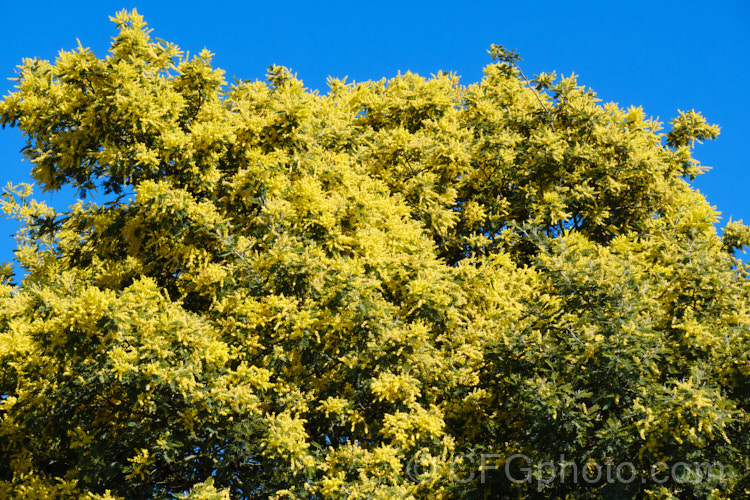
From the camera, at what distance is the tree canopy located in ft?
33.2

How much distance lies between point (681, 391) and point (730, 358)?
1465 mm

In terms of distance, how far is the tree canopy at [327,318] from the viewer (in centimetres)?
1012

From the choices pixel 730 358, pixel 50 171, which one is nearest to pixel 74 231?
pixel 50 171

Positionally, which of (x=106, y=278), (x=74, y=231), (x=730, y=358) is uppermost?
(x=74, y=231)

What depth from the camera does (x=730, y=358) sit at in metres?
10.3

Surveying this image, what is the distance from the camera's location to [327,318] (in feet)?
37.2

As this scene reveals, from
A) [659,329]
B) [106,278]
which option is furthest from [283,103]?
[659,329]

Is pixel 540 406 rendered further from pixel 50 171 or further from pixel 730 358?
pixel 50 171

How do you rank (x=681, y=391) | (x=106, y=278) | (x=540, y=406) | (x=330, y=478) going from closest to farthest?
1. (x=681, y=391)
2. (x=540, y=406)
3. (x=330, y=478)
4. (x=106, y=278)

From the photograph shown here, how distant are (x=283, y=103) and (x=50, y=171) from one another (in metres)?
4.21

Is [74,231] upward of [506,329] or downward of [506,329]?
upward

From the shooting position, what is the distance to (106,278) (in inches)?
516

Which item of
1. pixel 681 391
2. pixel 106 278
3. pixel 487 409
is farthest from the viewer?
pixel 106 278

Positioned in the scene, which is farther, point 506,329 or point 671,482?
point 506,329
